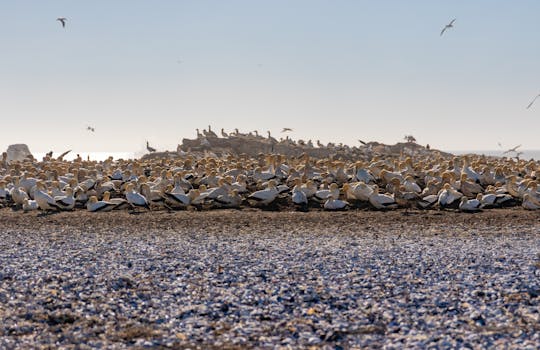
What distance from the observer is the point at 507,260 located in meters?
15.3

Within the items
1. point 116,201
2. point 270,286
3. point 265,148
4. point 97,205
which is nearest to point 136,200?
point 116,201

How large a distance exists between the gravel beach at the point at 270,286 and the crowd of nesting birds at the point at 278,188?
9.78ft

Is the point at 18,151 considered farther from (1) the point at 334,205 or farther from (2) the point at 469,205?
(2) the point at 469,205

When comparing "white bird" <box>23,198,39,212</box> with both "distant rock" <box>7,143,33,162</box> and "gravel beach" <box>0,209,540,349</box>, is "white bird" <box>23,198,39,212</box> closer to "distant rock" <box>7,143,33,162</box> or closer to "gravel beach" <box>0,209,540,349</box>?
"gravel beach" <box>0,209,540,349</box>

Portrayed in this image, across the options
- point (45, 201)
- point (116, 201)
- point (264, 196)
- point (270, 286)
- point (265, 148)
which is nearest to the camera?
point (270, 286)

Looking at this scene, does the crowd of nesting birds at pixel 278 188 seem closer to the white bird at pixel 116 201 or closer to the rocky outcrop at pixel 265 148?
the white bird at pixel 116 201

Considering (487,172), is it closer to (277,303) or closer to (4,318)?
(277,303)

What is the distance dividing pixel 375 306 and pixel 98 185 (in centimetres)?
1609

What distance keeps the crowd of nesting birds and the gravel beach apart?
9.78ft

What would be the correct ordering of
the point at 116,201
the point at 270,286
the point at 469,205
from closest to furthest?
the point at 270,286 → the point at 469,205 → the point at 116,201

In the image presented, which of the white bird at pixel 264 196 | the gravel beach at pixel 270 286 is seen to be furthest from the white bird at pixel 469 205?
the white bird at pixel 264 196

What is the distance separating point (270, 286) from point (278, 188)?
38.0 ft

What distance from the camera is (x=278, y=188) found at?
24.6m

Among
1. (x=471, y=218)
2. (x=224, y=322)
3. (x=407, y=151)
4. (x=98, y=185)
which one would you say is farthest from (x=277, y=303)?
(x=407, y=151)
